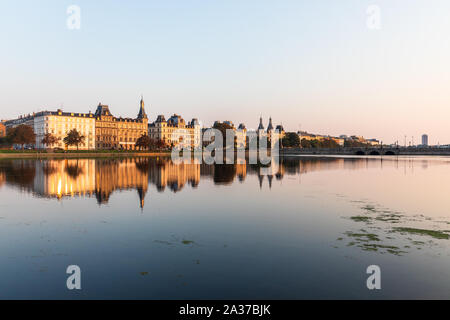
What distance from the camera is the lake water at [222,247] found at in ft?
29.0

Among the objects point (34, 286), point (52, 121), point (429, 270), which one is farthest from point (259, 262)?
point (52, 121)

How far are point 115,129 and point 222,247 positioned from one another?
168m

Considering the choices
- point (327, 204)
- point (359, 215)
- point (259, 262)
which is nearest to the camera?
point (259, 262)

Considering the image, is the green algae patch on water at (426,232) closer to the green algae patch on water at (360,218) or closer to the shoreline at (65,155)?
the green algae patch on water at (360,218)

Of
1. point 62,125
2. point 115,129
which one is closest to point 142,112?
point 115,129

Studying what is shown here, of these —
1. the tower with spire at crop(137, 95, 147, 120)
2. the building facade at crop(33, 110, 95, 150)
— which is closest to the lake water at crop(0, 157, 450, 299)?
the building facade at crop(33, 110, 95, 150)

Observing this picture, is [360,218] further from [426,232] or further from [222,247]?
[222,247]

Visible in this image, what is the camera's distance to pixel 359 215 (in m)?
18.2

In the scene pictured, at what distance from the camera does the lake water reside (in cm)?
884

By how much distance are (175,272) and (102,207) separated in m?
11.9

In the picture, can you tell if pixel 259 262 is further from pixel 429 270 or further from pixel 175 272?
pixel 429 270

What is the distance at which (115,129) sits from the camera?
170 m
